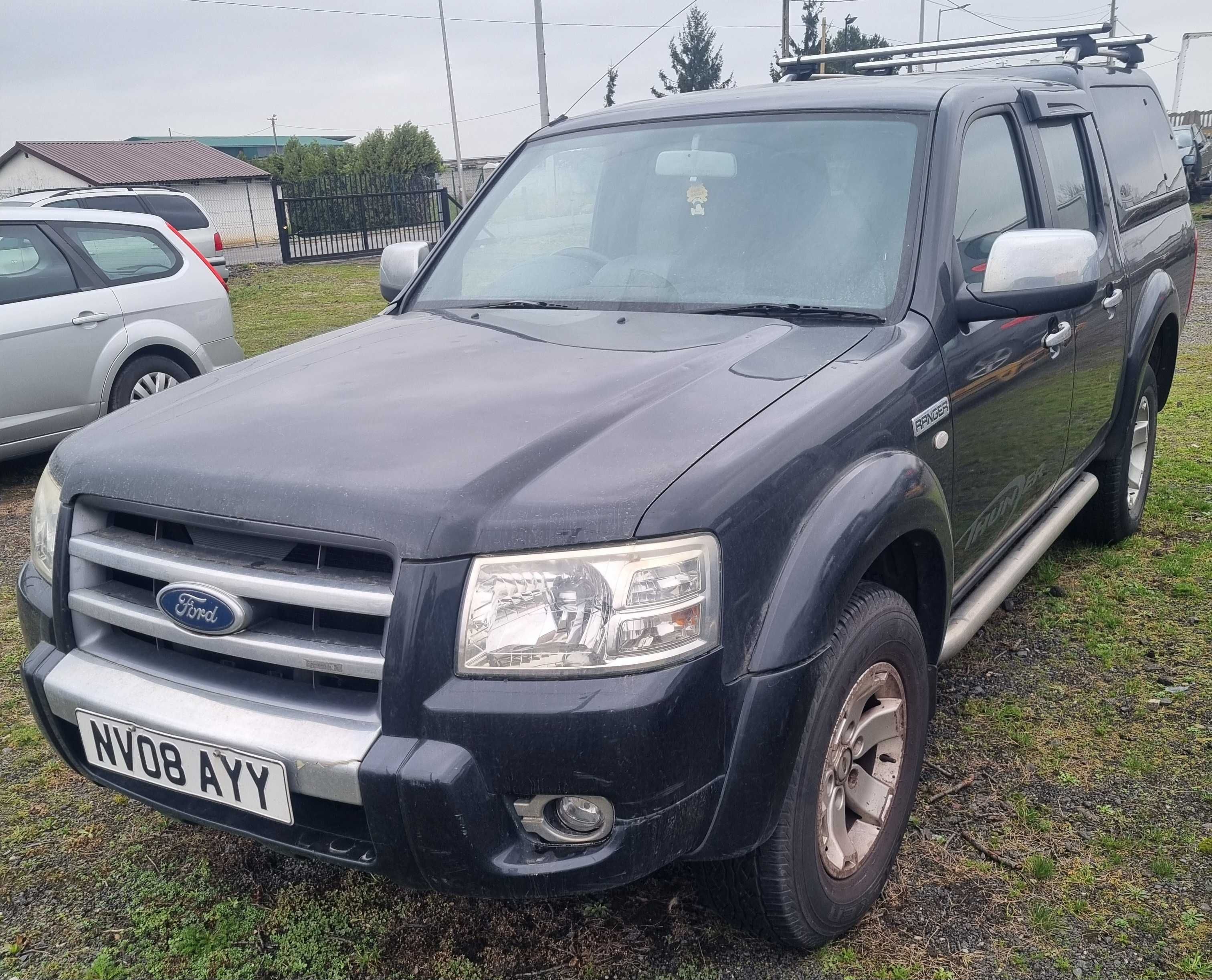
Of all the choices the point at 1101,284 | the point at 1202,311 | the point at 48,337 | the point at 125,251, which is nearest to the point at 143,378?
the point at 48,337

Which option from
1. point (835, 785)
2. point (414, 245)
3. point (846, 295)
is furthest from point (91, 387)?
point (835, 785)

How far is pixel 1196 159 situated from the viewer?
50.5 ft

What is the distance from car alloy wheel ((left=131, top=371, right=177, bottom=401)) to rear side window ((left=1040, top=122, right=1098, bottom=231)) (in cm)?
517

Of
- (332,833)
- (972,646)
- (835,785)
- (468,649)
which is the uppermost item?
(468,649)

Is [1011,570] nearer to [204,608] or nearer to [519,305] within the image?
[519,305]

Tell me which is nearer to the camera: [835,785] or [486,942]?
[835,785]

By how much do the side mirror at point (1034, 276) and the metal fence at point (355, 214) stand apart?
2175cm

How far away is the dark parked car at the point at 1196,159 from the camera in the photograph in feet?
44.5

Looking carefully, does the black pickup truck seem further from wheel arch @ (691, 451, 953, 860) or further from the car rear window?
the car rear window

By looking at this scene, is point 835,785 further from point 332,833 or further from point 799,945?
point 332,833

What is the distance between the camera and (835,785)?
7.18 ft

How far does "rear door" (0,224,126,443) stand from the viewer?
593cm

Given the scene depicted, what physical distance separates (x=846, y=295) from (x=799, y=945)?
5.02ft

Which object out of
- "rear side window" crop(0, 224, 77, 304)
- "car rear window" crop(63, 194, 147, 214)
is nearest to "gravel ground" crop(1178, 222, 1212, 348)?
"rear side window" crop(0, 224, 77, 304)
